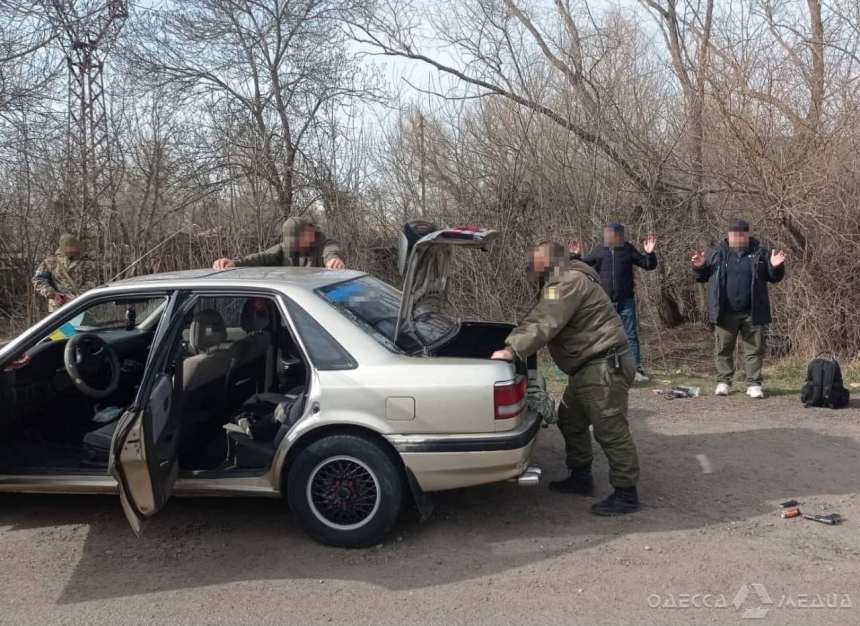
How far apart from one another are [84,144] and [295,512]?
9378 mm

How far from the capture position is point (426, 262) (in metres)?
4.42

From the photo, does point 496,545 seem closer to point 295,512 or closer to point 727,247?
point 295,512

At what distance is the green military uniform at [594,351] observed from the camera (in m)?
4.49

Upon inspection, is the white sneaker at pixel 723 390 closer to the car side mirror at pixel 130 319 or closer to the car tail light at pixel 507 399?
the car tail light at pixel 507 399

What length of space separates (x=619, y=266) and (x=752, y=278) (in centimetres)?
140

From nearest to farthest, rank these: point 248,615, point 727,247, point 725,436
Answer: point 248,615, point 725,436, point 727,247

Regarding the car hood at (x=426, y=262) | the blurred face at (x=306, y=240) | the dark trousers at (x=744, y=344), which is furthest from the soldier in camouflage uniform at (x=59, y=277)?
the dark trousers at (x=744, y=344)

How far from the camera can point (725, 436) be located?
633 centimetres

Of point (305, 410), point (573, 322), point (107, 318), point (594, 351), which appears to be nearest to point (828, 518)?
point (594, 351)

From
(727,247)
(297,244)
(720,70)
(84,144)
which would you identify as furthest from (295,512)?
(84,144)

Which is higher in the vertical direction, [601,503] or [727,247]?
[727,247]

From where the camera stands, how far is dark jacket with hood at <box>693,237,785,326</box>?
750 cm

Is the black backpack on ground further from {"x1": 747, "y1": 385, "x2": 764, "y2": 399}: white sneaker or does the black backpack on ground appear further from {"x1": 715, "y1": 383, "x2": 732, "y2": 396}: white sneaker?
{"x1": 715, "y1": 383, "x2": 732, "y2": 396}: white sneaker

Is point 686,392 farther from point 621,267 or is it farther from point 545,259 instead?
point 545,259
